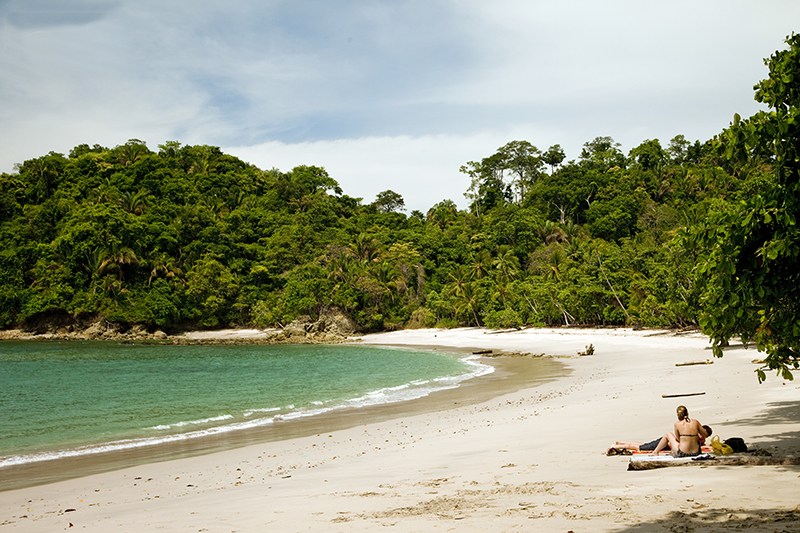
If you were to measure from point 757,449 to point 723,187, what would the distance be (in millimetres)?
49542

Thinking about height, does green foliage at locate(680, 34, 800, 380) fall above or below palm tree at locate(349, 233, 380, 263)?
below

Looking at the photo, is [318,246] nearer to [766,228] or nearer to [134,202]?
[134,202]

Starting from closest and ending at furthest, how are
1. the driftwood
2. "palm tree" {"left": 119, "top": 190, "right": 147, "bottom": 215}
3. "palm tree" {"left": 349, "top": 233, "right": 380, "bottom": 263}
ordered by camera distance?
the driftwood, "palm tree" {"left": 349, "top": 233, "right": 380, "bottom": 263}, "palm tree" {"left": 119, "top": 190, "right": 147, "bottom": 215}

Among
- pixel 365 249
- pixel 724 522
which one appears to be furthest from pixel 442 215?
pixel 724 522

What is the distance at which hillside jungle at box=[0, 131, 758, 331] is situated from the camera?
5541cm

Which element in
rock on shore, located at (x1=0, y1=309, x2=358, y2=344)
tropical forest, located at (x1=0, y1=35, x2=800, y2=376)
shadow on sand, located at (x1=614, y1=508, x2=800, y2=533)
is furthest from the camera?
rock on shore, located at (x1=0, y1=309, x2=358, y2=344)

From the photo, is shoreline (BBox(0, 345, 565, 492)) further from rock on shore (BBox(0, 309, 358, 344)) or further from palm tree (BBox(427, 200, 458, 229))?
palm tree (BBox(427, 200, 458, 229))

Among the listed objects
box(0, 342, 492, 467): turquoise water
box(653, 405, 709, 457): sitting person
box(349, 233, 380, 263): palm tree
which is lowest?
box(0, 342, 492, 467): turquoise water

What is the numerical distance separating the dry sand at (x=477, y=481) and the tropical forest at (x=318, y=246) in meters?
26.7

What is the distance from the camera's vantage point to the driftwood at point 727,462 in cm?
566

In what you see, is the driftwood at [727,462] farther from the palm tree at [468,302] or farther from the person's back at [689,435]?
the palm tree at [468,302]

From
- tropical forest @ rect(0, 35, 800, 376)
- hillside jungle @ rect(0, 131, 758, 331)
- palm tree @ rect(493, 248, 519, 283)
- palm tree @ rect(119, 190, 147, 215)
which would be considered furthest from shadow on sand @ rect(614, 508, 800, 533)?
palm tree @ rect(119, 190, 147, 215)

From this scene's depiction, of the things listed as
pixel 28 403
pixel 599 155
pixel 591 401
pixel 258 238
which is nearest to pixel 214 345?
pixel 258 238

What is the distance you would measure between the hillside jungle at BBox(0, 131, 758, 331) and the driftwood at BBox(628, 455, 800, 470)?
1554 inches
